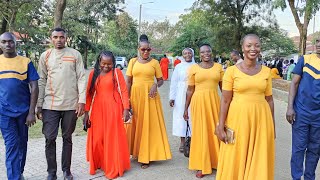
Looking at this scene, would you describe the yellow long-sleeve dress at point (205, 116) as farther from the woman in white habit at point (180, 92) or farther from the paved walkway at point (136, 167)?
the woman in white habit at point (180, 92)

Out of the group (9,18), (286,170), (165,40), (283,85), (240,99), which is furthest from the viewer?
(165,40)

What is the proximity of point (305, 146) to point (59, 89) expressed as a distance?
3.19m

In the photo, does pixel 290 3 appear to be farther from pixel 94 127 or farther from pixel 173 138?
pixel 94 127

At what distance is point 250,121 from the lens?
3.88 m

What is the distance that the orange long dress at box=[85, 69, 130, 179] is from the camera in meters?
5.32

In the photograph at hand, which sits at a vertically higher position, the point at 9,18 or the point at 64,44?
the point at 9,18

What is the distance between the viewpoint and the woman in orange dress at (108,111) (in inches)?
209

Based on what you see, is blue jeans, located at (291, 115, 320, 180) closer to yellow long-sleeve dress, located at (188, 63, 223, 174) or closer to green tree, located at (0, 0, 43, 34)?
yellow long-sleeve dress, located at (188, 63, 223, 174)

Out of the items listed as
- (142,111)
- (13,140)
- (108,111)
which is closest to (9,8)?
(142,111)

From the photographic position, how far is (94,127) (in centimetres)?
541

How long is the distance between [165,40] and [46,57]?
77114 mm

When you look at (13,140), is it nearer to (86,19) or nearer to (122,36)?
(86,19)

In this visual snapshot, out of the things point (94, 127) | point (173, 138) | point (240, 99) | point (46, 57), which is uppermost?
point (46, 57)

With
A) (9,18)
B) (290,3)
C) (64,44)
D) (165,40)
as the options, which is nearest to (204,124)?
(64,44)
